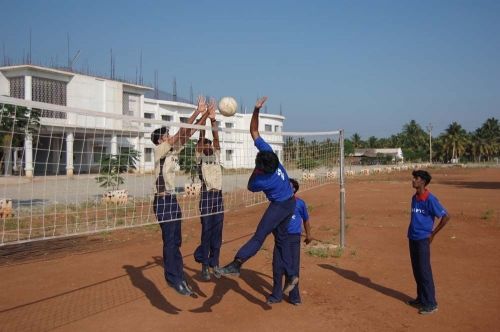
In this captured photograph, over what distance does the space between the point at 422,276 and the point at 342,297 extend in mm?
1115

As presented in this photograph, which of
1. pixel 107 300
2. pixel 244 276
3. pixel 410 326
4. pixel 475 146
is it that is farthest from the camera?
pixel 475 146

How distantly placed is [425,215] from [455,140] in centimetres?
9378

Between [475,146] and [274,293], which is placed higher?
[475,146]

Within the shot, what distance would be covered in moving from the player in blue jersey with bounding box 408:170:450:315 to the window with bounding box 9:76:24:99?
114ft

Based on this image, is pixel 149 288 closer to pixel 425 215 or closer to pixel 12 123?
pixel 425 215

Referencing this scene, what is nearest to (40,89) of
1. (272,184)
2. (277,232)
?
(277,232)

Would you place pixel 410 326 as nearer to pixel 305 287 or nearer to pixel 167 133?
pixel 305 287

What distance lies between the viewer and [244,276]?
7.12m

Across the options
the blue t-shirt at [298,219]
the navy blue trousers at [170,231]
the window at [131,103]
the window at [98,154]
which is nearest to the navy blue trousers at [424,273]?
the blue t-shirt at [298,219]

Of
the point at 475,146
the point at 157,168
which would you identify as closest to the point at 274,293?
the point at 157,168

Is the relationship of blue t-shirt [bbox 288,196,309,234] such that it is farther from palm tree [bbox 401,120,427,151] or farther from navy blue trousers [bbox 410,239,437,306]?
palm tree [bbox 401,120,427,151]

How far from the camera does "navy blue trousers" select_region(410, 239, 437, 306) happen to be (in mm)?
5359

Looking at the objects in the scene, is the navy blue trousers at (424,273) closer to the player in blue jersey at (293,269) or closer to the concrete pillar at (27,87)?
the player in blue jersey at (293,269)

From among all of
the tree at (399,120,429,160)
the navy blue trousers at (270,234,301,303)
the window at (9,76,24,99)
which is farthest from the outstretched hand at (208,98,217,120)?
the tree at (399,120,429,160)
